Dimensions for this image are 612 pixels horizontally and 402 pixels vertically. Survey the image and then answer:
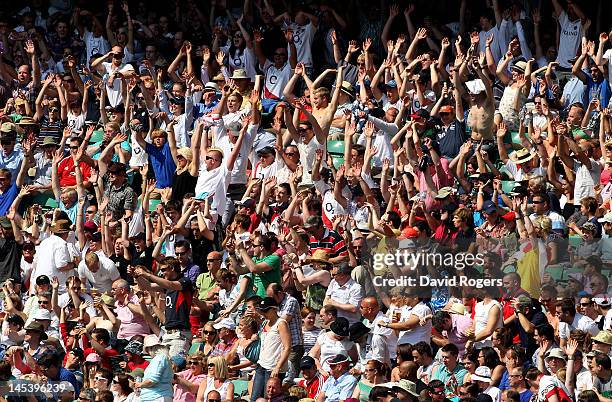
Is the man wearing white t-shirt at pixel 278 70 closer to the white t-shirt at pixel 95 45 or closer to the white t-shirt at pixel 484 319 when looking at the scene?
the white t-shirt at pixel 95 45

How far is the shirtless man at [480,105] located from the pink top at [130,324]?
15.6 ft

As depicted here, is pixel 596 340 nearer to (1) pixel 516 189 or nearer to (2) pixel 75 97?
(1) pixel 516 189

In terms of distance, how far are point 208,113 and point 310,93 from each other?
1301 millimetres

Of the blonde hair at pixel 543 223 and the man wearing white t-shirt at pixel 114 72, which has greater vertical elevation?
the man wearing white t-shirt at pixel 114 72

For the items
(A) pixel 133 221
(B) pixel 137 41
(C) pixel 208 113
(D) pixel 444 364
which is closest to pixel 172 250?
(A) pixel 133 221

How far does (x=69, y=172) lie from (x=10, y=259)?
1940 mm

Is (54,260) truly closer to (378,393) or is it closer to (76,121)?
(76,121)

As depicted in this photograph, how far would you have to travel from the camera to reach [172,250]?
22.1m

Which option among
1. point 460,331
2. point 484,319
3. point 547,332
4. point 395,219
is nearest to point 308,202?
point 395,219

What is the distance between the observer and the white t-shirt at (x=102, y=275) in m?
21.7

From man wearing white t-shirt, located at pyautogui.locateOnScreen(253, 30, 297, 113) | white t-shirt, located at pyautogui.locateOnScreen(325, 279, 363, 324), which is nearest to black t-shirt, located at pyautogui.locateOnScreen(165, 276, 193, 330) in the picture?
white t-shirt, located at pyautogui.locateOnScreen(325, 279, 363, 324)

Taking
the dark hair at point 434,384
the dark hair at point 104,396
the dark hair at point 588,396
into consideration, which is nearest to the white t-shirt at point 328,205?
the dark hair at point 104,396

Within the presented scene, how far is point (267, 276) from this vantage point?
20.4 metres

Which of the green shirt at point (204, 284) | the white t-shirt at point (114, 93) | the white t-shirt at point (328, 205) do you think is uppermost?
the white t-shirt at point (114, 93)
